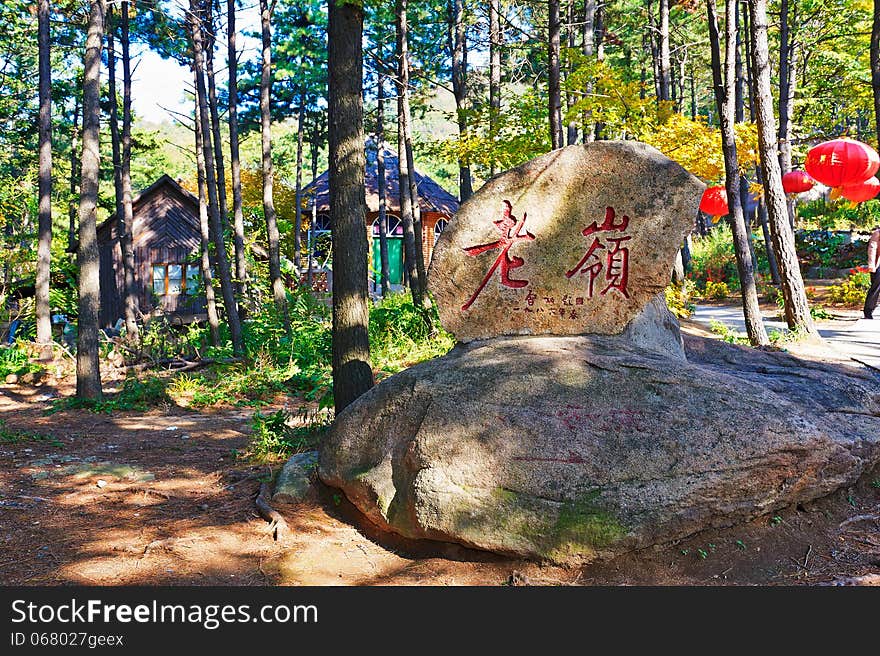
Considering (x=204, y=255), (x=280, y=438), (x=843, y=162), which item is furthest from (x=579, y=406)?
(x=204, y=255)

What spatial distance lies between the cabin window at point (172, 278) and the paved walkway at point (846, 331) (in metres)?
15.0

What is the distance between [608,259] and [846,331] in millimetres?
9899

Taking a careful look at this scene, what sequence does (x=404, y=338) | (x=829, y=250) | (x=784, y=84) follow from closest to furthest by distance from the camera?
(x=404, y=338) → (x=784, y=84) → (x=829, y=250)

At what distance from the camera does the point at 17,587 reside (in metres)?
3.71

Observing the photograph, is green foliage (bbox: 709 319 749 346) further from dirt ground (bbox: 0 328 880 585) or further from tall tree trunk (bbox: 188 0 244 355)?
tall tree trunk (bbox: 188 0 244 355)

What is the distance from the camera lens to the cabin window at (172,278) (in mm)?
21281

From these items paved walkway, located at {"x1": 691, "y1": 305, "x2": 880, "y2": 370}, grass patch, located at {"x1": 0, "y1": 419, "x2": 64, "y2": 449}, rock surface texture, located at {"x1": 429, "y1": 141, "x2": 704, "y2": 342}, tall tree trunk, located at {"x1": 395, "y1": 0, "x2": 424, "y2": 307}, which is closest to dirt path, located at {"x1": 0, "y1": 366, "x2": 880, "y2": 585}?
grass patch, located at {"x1": 0, "y1": 419, "x2": 64, "y2": 449}

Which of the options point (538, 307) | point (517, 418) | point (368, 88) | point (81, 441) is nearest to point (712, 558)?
point (517, 418)

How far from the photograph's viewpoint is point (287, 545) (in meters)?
4.35

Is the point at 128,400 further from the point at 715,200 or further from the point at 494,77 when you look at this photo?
the point at 715,200

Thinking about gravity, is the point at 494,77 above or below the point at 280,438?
above

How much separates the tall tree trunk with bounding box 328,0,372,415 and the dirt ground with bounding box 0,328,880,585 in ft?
3.70

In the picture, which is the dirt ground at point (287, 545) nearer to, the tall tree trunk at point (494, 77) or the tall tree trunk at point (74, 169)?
the tall tree trunk at point (494, 77)

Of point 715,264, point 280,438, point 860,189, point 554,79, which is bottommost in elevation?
point 280,438
